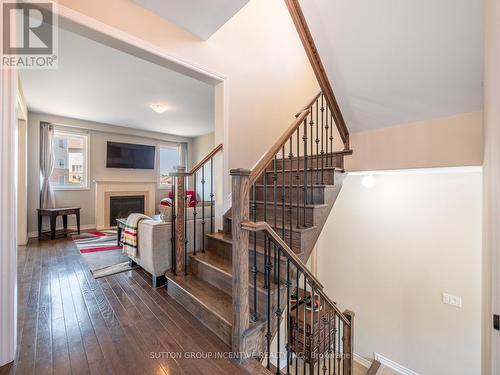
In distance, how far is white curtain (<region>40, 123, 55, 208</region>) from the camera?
4.80m

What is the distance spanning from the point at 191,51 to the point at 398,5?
1.90 metres

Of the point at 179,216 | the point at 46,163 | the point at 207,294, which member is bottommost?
the point at 207,294

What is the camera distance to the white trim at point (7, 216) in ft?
4.39

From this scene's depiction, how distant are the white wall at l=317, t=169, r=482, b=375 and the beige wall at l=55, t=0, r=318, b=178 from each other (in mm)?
2020

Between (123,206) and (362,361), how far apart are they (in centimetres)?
621

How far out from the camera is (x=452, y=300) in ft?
10.1

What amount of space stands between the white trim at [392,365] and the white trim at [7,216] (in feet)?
15.1

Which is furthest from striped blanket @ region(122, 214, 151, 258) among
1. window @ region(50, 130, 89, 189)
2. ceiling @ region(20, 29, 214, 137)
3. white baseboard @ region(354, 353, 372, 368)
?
white baseboard @ region(354, 353, 372, 368)

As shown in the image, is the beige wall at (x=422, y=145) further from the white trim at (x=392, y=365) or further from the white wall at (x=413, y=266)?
the white trim at (x=392, y=365)

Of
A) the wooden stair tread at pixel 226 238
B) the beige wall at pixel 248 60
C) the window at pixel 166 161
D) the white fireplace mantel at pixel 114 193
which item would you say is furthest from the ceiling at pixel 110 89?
the wooden stair tread at pixel 226 238

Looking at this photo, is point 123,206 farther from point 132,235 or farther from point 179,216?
point 179,216

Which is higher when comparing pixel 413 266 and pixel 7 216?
pixel 7 216

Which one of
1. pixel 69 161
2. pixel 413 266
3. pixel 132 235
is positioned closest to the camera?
pixel 132 235

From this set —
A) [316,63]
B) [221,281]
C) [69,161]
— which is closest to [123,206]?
[69,161]
